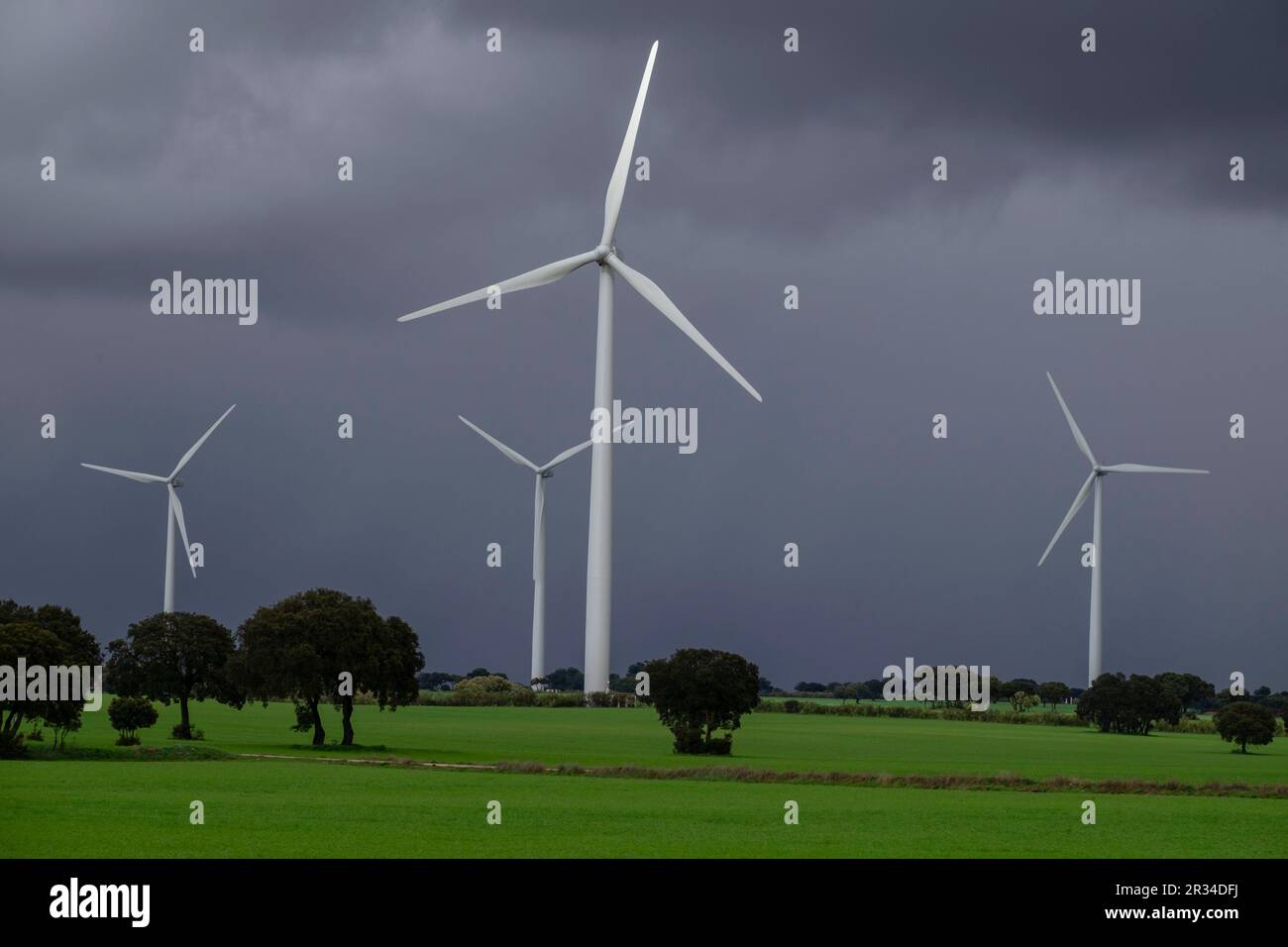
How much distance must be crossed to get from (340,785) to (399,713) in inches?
3889

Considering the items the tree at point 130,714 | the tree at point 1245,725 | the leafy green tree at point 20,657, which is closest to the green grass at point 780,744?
the tree at point 1245,725

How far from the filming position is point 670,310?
5128 inches

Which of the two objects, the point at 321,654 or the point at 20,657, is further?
the point at 321,654

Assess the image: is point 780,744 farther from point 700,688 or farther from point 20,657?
point 20,657

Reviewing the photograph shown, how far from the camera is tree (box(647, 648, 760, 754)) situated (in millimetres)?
106688

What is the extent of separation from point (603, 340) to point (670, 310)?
71.8 ft

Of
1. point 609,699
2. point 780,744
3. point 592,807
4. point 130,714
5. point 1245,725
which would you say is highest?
point 130,714

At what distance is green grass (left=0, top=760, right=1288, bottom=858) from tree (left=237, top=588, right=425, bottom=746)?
19.4 meters

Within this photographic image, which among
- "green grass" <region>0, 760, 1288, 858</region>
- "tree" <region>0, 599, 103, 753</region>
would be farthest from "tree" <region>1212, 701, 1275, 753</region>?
"tree" <region>0, 599, 103, 753</region>

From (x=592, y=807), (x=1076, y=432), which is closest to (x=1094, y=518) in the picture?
(x=1076, y=432)

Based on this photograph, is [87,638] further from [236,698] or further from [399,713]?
[399,713]

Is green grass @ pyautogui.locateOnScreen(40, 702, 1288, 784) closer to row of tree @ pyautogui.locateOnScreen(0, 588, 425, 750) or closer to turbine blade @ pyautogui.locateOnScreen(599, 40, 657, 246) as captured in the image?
row of tree @ pyautogui.locateOnScreen(0, 588, 425, 750)

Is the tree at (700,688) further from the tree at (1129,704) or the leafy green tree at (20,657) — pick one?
the tree at (1129,704)
